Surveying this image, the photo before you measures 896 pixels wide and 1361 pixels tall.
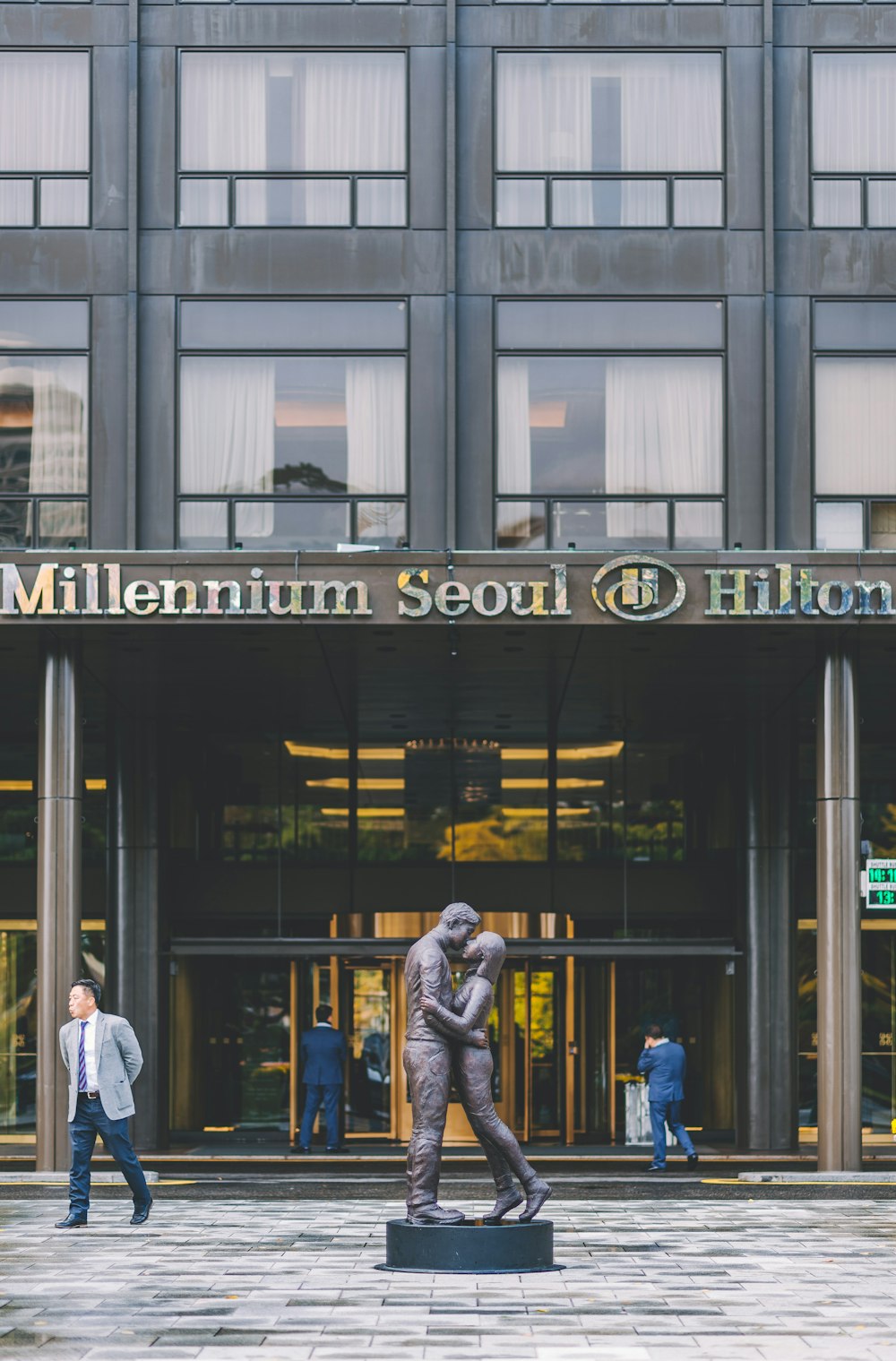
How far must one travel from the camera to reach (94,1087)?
14703mm

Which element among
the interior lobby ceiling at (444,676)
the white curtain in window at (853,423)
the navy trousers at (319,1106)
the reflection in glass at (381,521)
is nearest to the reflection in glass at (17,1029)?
the interior lobby ceiling at (444,676)

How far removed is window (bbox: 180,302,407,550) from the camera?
2041 centimetres

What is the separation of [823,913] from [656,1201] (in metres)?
3.70

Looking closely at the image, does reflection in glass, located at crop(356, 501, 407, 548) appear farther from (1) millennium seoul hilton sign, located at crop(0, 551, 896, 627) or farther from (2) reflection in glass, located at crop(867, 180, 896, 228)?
(2) reflection in glass, located at crop(867, 180, 896, 228)

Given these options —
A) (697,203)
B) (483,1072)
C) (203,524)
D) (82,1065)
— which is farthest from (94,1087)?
(697,203)

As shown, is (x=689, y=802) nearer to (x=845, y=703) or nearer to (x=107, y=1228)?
(x=845, y=703)

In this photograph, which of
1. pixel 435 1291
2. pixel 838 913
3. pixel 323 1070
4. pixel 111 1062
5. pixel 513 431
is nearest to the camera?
pixel 435 1291

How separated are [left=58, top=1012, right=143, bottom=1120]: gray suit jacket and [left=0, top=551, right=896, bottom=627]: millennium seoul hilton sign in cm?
505

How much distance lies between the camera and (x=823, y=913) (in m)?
19.6

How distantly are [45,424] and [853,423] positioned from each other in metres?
8.21

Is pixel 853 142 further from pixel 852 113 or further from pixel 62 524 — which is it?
pixel 62 524

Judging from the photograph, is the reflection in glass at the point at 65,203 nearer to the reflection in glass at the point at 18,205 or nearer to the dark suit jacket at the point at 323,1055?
the reflection in glass at the point at 18,205

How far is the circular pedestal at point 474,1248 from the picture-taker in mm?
12266

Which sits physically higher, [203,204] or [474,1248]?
[203,204]
